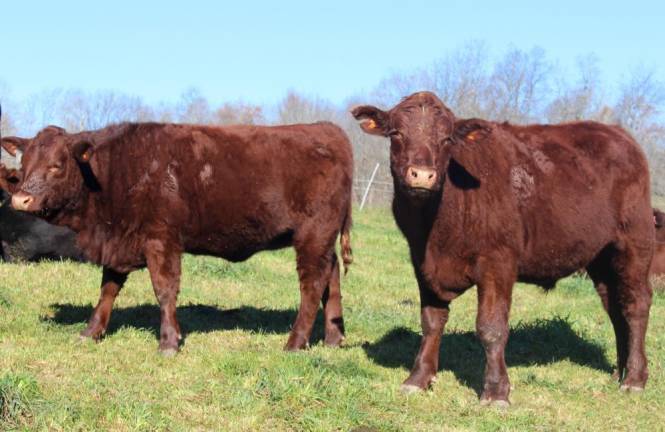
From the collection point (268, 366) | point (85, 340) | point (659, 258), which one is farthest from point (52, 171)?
point (659, 258)

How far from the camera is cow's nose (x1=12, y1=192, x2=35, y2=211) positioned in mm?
8297

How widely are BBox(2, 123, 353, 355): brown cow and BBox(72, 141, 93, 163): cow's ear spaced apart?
0.01 metres

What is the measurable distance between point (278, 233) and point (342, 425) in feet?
12.0

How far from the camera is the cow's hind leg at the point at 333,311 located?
→ 31.3ft

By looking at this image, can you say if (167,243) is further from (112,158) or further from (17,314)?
(17,314)

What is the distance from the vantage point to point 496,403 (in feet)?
22.6

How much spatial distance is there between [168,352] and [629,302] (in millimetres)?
4478

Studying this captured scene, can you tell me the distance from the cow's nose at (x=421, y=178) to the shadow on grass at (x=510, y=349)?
224 cm

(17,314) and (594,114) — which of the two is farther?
(594,114)

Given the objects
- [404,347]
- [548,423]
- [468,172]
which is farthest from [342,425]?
[404,347]

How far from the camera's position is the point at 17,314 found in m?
9.19

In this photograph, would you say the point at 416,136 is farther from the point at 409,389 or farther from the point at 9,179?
the point at 9,179

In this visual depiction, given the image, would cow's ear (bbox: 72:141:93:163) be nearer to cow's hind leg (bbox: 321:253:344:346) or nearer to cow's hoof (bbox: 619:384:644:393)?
cow's hind leg (bbox: 321:253:344:346)

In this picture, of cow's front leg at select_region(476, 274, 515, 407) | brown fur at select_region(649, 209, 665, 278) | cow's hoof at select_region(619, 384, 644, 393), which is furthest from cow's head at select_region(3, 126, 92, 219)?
brown fur at select_region(649, 209, 665, 278)
